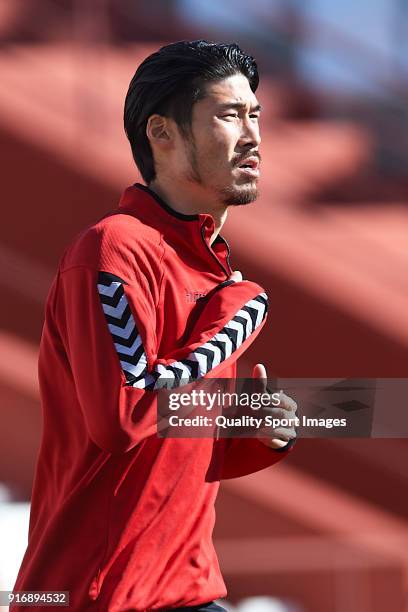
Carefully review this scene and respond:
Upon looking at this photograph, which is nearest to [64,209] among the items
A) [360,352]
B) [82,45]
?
[82,45]

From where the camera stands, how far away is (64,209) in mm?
4477

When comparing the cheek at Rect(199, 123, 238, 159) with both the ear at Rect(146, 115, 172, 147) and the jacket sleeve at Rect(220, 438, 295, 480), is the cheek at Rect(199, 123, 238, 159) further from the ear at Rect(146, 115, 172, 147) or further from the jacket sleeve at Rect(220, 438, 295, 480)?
the jacket sleeve at Rect(220, 438, 295, 480)

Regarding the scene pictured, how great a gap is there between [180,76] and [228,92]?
0.08 metres

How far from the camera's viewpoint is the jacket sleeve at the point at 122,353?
5.31 feet

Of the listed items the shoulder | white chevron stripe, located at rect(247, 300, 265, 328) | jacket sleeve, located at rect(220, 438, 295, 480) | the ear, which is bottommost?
jacket sleeve, located at rect(220, 438, 295, 480)

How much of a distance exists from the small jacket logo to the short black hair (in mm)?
248

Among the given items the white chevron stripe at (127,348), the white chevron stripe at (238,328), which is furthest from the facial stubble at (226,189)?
the white chevron stripe at (127,348)

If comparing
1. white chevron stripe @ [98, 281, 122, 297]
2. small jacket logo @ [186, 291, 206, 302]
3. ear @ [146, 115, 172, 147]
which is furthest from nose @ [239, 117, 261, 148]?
white chevron stripe @ [98, 281, 122, 297]

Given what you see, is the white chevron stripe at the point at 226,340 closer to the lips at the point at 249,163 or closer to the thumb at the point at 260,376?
the thumb at the point at 260,376

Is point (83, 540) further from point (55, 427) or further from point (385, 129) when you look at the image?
point (385, 129)

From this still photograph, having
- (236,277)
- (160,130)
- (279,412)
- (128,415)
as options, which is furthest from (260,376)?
(160,130)

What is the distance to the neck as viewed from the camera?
186 centimetres

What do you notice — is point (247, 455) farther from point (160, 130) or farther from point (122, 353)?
point (160, 130)

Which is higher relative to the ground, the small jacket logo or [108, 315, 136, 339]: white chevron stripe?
the small jacket logo
